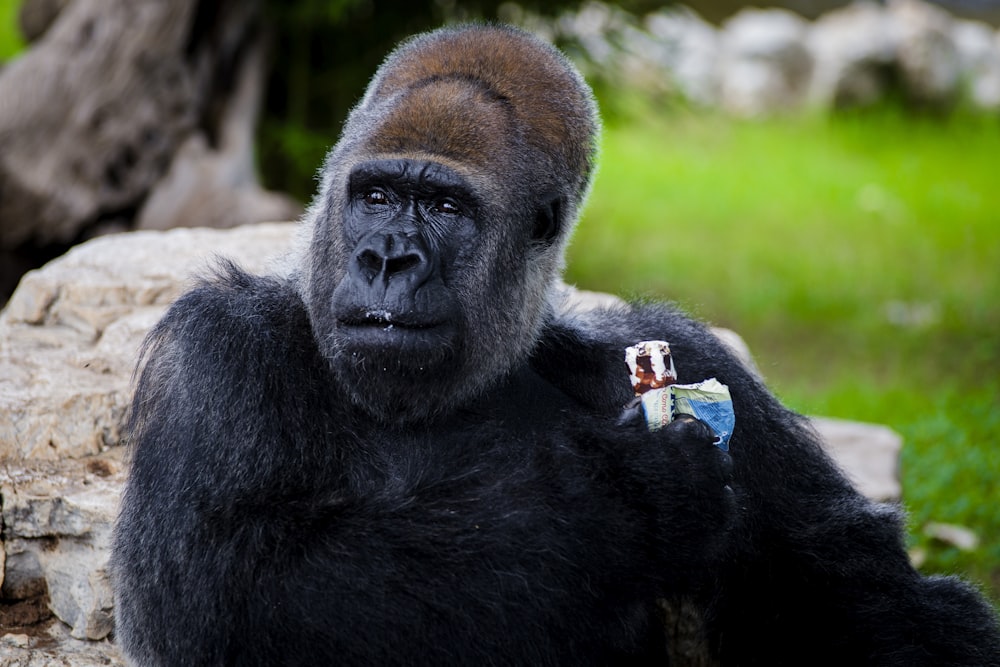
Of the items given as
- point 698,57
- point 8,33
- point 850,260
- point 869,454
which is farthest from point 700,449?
point 698,57

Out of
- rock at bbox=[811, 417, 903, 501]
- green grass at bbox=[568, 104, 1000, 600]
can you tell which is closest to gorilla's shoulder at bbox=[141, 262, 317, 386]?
green grass at bbox=[568, 104, 1000, 600]

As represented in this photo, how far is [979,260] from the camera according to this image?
1041cm

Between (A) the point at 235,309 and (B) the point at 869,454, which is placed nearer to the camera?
(A) the point at 235,309

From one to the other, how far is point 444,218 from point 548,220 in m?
0.42

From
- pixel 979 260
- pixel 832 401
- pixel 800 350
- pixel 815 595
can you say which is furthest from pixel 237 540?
pixel 979 260

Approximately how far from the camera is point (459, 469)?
3.42 metres

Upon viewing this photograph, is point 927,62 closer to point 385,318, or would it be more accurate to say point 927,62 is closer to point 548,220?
point 548,220

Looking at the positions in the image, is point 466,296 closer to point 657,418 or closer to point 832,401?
point 657,418

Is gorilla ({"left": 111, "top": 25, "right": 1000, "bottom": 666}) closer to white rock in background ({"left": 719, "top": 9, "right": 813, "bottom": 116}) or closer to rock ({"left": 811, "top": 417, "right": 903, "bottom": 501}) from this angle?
rock ({"left": 811, "top": 417, "right": 903, "bottom": 501})

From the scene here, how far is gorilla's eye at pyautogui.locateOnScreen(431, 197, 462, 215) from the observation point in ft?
11.5

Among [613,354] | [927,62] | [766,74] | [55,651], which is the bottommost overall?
[55,651]

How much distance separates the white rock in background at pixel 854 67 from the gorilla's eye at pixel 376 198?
41.0 ft

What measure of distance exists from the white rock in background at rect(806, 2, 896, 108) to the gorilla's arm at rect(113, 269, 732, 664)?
12.5 m

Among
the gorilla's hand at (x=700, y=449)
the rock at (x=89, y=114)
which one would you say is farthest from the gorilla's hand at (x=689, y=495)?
the rock at (x=89, y=114)
